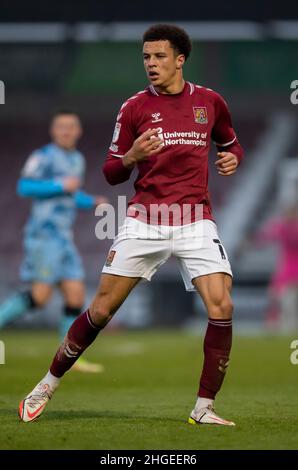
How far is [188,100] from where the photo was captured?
721 cm

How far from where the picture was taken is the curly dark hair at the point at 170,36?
7148mm

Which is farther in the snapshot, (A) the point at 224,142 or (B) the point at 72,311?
(B) the point at 72,311

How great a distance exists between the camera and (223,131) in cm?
749

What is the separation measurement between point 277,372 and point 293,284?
8716mm

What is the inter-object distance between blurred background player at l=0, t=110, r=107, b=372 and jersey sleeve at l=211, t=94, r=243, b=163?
424 centimetres

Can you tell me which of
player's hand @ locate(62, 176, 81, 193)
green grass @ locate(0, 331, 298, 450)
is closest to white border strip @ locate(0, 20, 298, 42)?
green grass @ locate(0, 331, 298, 450)

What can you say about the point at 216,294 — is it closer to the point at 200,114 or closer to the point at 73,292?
the point at 200,114

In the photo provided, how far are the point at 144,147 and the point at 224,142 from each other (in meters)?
0.99

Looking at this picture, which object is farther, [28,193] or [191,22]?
[191,22]

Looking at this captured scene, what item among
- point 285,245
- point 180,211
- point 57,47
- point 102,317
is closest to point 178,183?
point 180,211

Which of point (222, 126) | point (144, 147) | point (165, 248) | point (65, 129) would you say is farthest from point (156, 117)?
point (65, 129)

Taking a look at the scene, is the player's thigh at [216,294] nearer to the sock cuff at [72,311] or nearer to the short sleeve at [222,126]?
the short sleeve at [222,126]

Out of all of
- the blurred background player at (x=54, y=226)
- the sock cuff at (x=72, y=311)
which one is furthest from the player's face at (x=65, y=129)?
the sock cuff at (x=72, y=311)
